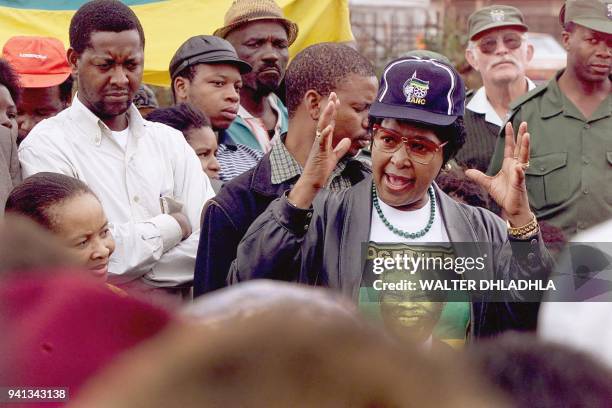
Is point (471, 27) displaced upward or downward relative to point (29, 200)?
upward

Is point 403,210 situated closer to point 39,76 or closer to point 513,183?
point 513,183

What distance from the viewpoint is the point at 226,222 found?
10.7ft

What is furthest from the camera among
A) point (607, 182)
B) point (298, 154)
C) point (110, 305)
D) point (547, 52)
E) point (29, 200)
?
point (547, 52)

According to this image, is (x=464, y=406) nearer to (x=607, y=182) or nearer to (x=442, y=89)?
(x=442, y=89)

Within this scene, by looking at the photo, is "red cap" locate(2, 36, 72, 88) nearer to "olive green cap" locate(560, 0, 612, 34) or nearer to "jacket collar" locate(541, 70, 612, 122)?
"jacket collar" locate(541, 70, 612, 122)

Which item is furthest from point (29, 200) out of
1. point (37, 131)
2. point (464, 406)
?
point (464, 406)

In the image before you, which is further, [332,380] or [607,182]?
[607,182]

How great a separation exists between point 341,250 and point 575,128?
6.44 feet

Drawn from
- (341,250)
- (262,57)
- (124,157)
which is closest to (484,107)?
(262,57)

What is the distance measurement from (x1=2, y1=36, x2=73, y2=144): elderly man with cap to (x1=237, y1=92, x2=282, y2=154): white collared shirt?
32.6 inches

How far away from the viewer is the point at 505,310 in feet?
9.50

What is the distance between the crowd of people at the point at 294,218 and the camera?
720 millimetres

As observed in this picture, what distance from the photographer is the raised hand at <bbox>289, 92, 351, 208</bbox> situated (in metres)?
2.80

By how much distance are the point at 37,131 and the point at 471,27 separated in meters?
2.79
